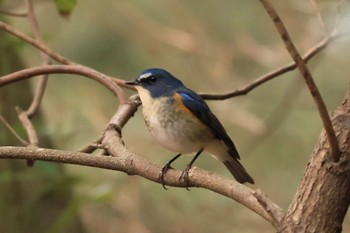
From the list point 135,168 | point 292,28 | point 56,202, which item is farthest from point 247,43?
point 135,168

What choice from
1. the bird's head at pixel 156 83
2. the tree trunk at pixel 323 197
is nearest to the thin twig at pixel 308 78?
the tree trunk at pixel 323 197

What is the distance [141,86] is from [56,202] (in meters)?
1.10

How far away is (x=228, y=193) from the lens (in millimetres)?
2135

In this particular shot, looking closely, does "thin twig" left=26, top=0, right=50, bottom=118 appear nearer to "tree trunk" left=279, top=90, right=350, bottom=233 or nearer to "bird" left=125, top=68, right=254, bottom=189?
"bird" left=125, top=68, right=254, bottom=189

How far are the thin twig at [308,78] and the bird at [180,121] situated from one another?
151 centimetres

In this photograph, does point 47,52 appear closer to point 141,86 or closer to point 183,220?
point 141,86

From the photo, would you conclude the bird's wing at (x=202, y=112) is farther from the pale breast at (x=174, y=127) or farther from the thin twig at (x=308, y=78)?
the thin twig at (x=308, y=78)

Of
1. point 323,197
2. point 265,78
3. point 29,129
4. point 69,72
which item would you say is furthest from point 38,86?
point 323,197

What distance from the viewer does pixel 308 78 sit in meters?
1.86

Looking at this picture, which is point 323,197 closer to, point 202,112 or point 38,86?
point 202,112

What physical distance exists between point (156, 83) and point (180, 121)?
0.28m

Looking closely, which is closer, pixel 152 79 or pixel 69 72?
pixel 69 72

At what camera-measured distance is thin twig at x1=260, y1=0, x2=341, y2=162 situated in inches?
69.4

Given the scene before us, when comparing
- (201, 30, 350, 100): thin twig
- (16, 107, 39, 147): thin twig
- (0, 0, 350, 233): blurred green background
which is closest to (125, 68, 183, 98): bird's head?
(201, 30, 350, 100): thin twig
